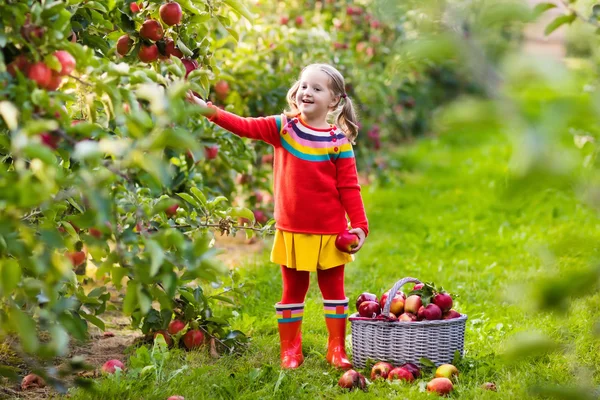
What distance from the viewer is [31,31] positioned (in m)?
1.82

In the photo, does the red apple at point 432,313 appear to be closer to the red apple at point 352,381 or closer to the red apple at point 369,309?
the red apple at point 369,309

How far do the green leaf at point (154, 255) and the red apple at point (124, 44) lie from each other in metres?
1.03

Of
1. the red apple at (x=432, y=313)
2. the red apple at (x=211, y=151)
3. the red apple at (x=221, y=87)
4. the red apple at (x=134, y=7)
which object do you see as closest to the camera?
the red apple at (x=134, y=7)

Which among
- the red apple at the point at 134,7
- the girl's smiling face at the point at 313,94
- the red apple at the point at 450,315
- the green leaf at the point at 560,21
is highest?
the green leaf at the point at 560,21

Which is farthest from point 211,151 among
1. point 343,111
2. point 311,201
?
point 311,201

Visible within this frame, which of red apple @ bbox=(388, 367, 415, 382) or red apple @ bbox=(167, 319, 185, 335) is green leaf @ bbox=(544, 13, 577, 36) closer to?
red apple @ bbox=(388, 367, 415, 382)

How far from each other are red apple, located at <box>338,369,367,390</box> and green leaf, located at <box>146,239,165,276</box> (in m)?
1.29

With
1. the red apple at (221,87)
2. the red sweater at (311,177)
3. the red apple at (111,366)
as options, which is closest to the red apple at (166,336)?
the red apple at (111,366)

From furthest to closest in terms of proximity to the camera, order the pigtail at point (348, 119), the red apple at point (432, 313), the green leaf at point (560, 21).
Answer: the pigtail at point (348, 119), the red apple at point (432, 313), the green leaf at point (560, 21)

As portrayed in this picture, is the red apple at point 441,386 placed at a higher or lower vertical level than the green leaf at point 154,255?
lower

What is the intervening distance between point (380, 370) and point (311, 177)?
0.78 m

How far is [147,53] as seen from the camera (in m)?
2.59

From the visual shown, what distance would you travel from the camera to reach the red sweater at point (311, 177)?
310 cm

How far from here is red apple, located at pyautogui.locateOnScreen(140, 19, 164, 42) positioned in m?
2.56
